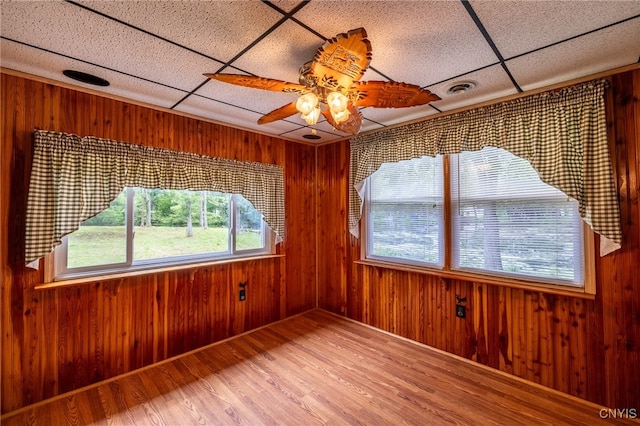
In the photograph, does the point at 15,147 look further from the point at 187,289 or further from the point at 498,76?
the point at 498,76

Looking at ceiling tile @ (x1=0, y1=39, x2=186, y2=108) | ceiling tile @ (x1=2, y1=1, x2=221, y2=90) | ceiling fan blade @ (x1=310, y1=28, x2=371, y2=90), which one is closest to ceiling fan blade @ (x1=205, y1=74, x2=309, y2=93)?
ceiling fan blade @ (x1=310, y1=28, x2=371, y2=90)

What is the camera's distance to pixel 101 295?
222cm

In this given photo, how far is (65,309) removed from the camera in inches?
81.4

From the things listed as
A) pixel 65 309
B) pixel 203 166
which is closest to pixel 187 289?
pixel 65 309

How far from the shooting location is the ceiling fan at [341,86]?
3.86 feet

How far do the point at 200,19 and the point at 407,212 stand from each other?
2423 mm

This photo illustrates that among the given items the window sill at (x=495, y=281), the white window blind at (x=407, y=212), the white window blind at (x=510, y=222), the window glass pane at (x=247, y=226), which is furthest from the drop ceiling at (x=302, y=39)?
the window sill at (x=495, y=281)

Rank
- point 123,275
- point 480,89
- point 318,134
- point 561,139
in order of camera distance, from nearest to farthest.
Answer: point 561,139
point 480,89
point 123,275
point 318,134

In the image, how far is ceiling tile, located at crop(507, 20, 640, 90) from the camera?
1.48 metres

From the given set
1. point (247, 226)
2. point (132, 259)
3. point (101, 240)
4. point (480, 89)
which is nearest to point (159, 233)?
point (132, 259)

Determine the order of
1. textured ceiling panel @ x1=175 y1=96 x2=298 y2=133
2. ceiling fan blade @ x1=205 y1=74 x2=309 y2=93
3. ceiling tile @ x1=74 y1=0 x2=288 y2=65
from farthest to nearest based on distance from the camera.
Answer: textured ceiling panel @ x1=175 y1=96 x2=298 y2=133 → ceiling fan blade @ x1=205 y1=74 x2=309 y2=93 → ceiling tile @ x1=74 y1=0 x2=288 y2=65

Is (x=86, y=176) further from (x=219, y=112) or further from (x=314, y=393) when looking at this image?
(x=314, y=393)

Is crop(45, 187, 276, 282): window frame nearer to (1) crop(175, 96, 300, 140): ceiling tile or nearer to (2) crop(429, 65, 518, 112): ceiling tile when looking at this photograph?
(1) crop(175, 96, 300, 140): ceiling tile

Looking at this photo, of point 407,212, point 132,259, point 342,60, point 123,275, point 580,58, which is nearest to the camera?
point 342,60
